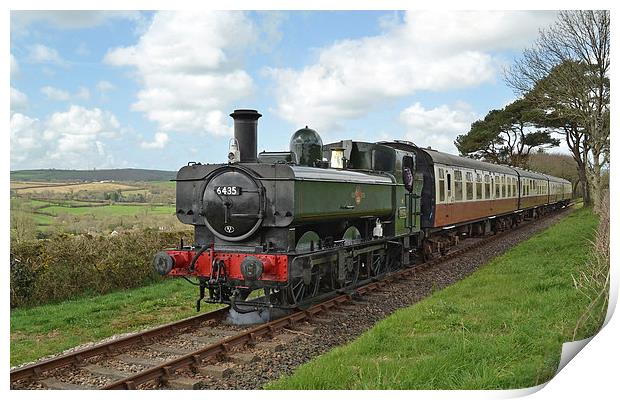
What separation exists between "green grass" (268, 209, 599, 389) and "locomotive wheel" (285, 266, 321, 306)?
4.80 ft

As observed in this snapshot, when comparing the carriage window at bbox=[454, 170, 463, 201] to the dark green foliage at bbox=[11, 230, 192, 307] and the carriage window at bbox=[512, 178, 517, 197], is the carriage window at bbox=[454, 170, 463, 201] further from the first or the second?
the dark green foliage at bbox=[11, 230, 192, 307]

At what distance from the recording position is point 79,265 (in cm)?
1130

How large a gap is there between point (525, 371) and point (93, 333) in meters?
6.15

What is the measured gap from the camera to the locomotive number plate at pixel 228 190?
25.8 feet

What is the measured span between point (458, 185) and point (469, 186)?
1407 mm

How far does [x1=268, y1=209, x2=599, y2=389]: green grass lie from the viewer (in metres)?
5.47

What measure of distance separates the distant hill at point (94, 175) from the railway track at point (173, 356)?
8.01 feet

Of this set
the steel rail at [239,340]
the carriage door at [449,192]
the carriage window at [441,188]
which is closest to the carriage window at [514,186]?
the carriage door at [449,192]

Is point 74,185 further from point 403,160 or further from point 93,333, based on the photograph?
point 403,160

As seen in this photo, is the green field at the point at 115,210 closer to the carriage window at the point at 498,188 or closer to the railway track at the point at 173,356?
the railway track at the point at 173,356

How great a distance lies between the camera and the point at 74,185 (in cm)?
907

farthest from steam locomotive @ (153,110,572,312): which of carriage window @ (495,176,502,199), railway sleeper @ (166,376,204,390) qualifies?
carriage window @ (495,176,502,199)

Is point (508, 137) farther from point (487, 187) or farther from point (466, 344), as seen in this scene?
point (466, 344)
